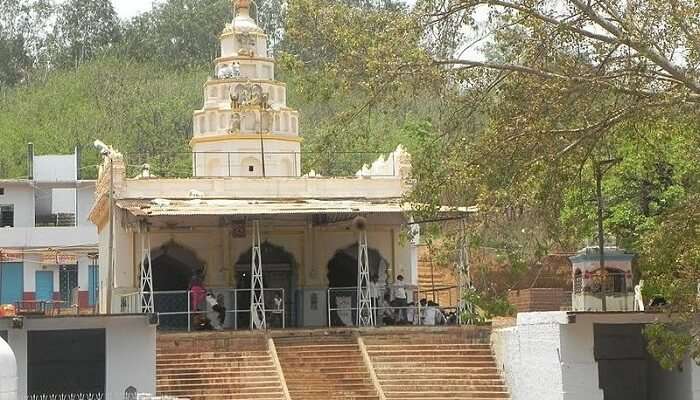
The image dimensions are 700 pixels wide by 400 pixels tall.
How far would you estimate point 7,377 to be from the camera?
2019 cm

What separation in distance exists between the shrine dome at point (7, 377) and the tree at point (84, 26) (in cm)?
7571

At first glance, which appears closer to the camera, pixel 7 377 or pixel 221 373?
pixel 7 377

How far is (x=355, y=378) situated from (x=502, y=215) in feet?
26.8

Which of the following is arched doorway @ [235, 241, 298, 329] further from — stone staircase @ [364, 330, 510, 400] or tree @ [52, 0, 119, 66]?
tree @ [52, 0, 119, 66]

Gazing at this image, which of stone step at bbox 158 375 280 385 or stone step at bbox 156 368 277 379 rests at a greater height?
stone step at bbox 156 368 277 379

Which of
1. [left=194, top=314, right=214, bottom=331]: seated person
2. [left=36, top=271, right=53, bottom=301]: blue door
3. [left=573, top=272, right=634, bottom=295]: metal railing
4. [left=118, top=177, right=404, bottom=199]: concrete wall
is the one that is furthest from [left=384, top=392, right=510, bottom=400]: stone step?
[left=36, top=271, right=53, bottom=301]: blue door

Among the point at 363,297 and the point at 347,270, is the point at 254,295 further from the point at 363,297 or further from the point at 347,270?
the point at 347,270

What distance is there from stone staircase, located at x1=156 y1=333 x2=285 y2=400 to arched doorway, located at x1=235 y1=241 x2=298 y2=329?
617 cm

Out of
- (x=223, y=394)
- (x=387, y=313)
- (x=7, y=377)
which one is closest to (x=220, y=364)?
(x=223, y=394)

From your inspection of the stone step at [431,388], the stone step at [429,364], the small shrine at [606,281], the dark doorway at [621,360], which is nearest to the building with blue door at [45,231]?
the stone step at [429,364]

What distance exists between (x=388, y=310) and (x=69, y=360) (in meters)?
9.17

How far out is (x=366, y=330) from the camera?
1366 inches

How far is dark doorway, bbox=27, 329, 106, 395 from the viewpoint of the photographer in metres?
30.0

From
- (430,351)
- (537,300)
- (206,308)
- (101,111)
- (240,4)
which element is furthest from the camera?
(101,111)
